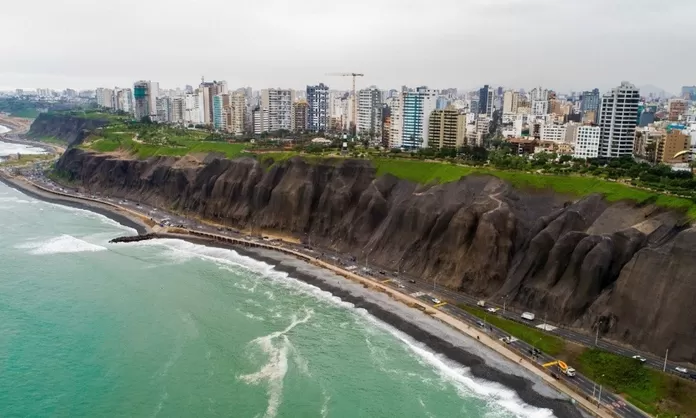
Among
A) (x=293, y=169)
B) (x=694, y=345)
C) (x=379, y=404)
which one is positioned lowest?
(x=379, y=404)

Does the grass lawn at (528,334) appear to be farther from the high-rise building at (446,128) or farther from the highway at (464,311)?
the high-rise building at (446,128)

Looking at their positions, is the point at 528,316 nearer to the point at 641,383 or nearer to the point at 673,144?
the point at 641,383

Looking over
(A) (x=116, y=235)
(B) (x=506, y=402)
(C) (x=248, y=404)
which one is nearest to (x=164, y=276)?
(A) (x=116, y=235)

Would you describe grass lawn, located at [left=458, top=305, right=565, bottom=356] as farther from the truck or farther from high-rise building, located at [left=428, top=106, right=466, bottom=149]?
high-rise building, located at [left=428, top=106, right=466, bottom=149]

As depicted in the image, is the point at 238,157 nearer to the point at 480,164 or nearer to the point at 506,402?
the point at 480,164

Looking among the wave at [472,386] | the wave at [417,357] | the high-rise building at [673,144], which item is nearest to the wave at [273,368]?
the wave at [417,357]

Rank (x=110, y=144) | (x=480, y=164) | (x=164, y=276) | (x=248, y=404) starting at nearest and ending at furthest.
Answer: (x=248, y=404) < (x=164, y=276) < (x=480, y=164) < (x=110, y=144)

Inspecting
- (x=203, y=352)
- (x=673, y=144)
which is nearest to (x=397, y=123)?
(x=673, y=144)
